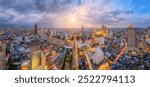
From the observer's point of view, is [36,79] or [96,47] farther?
[96,47]

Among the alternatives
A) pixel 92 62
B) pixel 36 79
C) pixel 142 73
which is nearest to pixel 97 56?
pixel 92 62

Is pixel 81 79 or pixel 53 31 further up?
pixel 53 31

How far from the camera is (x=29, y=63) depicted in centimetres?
302

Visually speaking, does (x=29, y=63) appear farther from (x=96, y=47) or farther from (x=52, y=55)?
(x=96, y=47)

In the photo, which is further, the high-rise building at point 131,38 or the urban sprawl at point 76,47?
the high-rise building at point 131,38

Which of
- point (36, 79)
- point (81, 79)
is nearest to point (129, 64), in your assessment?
point (81, 79)

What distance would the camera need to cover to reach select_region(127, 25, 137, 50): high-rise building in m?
3.58

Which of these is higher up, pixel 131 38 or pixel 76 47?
pixel 131 38

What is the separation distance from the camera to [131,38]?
3.79m

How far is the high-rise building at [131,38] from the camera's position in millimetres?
3576

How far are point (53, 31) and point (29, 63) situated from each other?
80 cm

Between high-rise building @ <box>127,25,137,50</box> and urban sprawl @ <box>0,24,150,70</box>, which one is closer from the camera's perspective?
urban sprawl @ <box>0,24,150,70</box>

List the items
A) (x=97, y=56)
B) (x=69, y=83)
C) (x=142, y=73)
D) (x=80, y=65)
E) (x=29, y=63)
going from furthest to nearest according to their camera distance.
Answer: (x=97, y=56)
(x=80, y=65)
(x=29, y=63)
(x=142, y=73)
(x=69, y=83)

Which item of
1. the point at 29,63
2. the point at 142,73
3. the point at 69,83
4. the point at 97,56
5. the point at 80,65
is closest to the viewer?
the point at 69,83
